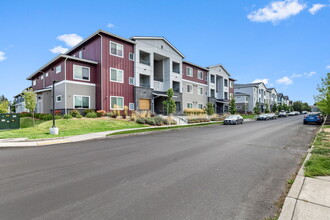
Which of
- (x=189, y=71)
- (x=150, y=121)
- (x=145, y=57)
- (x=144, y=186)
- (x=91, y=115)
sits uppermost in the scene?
(x=145, y=57)

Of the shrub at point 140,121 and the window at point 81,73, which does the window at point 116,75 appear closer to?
the window at point 81,73

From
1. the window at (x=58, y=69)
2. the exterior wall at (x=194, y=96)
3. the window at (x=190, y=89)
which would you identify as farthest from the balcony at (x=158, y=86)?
the window at (x=58, y=69)

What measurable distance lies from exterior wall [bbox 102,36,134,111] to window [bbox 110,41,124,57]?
406mm

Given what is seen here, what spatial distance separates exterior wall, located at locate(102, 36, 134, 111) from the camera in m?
22.6

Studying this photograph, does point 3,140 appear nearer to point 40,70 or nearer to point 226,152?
point 226,152

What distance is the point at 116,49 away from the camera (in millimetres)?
24078

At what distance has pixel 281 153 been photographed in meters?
7.89

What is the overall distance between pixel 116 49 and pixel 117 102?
23.9 feet

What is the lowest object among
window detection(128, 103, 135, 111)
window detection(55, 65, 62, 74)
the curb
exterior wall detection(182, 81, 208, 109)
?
the curb

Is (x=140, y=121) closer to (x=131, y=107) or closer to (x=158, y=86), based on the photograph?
(x=131, y=107)

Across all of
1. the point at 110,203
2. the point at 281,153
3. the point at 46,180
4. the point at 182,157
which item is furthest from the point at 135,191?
the point at 281,153

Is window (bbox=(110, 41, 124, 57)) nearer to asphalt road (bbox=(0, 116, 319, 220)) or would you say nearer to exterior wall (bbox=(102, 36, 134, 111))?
exterior wall (bbox=(102, 36, 134, 111))

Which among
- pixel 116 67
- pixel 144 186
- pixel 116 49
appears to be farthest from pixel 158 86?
pixel 144 186

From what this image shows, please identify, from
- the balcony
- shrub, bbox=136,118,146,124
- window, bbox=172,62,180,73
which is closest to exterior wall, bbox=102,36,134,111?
shrub, bbox=136,118,146,124
